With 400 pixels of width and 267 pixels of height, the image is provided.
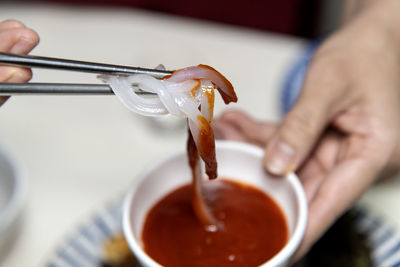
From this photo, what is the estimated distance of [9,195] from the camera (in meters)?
1.24

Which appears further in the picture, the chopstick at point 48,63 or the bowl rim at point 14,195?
the bowl rim at point 14,195

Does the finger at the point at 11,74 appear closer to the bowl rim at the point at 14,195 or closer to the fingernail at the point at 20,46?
the fingernail at the point at 20,46

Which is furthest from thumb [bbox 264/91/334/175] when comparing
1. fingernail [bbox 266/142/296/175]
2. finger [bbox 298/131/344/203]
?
finger [bbox 298/131/344/203]

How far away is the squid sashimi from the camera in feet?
2.44

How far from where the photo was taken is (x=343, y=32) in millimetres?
1195

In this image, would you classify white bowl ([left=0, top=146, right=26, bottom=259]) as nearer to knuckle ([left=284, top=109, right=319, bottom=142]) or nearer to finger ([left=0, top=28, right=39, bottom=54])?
finger ([left=0, top=28, right=39, bottom=54])

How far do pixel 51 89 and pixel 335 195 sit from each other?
1.92 feet

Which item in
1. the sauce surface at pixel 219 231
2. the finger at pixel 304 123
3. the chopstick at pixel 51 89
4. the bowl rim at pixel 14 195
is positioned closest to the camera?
the chopstick at pixel 51 89

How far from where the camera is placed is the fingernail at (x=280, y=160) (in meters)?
0.96

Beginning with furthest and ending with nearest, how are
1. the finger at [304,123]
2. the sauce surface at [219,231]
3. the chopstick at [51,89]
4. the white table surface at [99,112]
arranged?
the white table surface at [99,112]
the finger at [304,123]
the sauce surface at [219,231]
the chopstick at [51,89]

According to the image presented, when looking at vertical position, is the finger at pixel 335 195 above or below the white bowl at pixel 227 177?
below

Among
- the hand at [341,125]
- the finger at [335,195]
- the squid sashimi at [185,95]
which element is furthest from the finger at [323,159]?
the squid sashimi at [185,95]

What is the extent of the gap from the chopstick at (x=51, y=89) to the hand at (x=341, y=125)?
1.23 ft

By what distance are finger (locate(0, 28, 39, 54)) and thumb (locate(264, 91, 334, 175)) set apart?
49cm
